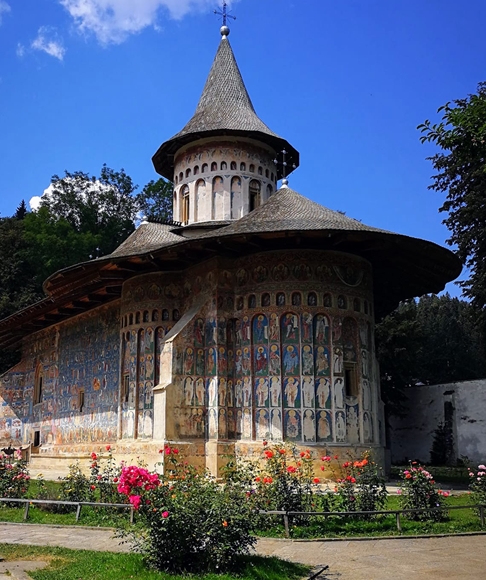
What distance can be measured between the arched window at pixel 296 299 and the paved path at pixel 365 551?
714 cm

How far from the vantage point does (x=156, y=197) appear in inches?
1607

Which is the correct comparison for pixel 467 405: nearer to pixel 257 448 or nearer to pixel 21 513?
pixel 257 448

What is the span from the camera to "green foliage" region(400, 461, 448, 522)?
372 inches

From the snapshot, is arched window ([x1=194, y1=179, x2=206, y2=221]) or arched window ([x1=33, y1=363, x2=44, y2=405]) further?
arched window ([x1=33, y1=363, x2=44, y2=405])

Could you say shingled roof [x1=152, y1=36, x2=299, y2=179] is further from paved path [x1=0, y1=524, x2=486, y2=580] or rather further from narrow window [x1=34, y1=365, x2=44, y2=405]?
paved path [x1=0, y1=524, x2=486, y2=580]

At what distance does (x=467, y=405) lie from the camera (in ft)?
74.2

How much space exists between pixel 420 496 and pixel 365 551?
7.88 feet

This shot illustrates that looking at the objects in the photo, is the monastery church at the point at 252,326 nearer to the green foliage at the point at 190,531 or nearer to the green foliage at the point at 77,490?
the green foliage at the point at 77,490

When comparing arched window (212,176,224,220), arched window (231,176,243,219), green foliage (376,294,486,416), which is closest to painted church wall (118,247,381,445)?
arched window (212,176,224,220)

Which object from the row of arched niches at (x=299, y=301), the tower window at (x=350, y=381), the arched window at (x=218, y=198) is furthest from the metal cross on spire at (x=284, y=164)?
the tower window at (x=350, y=381)

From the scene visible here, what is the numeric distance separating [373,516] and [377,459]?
5.50 m

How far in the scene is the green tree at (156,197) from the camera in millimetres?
40438

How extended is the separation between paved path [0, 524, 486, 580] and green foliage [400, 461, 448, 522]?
1.10 metres

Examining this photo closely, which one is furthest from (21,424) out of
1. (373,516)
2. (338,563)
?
(338,563)
